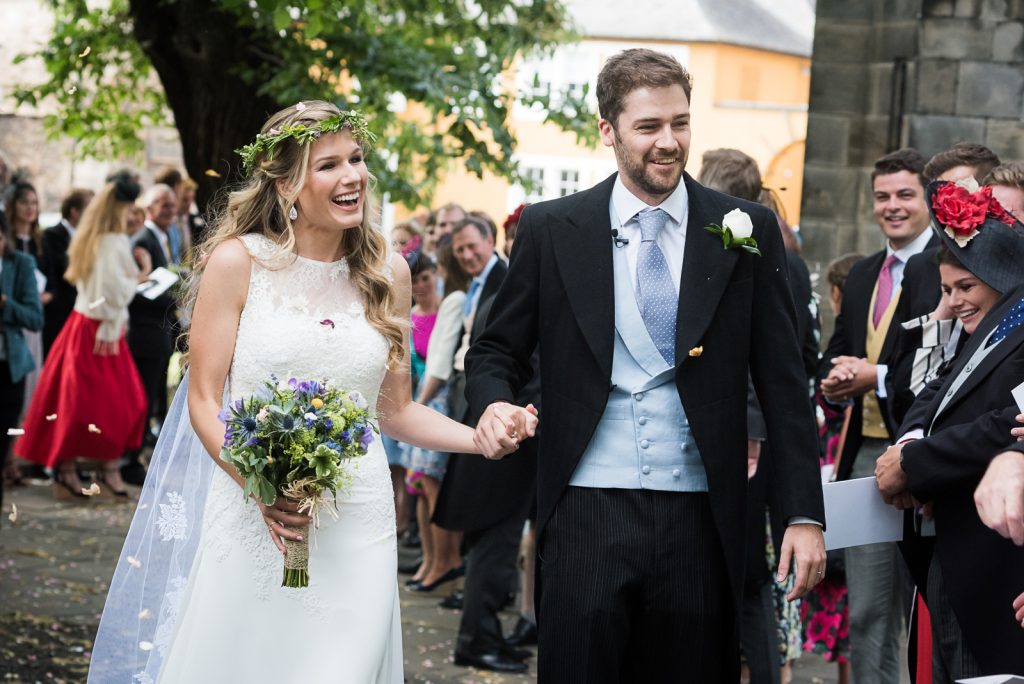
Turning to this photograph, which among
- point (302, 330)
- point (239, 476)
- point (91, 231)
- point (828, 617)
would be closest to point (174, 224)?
point (91, 231)

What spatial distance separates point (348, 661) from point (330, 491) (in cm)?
53

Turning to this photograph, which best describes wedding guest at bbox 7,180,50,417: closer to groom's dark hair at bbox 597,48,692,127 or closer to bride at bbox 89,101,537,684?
bride at bbox 89,101,537,684

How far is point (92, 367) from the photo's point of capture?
494 inches

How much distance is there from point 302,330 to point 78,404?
8.22 metres

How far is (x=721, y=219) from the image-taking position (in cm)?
447

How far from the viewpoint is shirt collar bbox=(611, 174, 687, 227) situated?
4461 mm

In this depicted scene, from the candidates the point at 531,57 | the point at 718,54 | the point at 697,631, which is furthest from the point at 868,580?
the point at 718,54

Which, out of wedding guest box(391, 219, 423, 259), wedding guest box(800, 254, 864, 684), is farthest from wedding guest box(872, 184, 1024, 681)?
wedding guest box(391, 219, 423, 259)

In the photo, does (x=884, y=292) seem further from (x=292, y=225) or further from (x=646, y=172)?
(x=292, y=225)

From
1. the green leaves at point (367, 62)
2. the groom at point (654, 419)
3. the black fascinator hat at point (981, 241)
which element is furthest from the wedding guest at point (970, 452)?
the green leaves at point (367, 62)

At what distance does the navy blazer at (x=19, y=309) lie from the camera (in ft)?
33.1

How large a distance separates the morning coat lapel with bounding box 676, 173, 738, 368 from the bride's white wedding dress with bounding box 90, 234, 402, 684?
3.59 feet

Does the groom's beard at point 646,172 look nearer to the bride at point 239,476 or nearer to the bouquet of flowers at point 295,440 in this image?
the bride at point 239,476

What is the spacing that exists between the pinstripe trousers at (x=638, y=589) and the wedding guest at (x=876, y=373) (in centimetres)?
209
